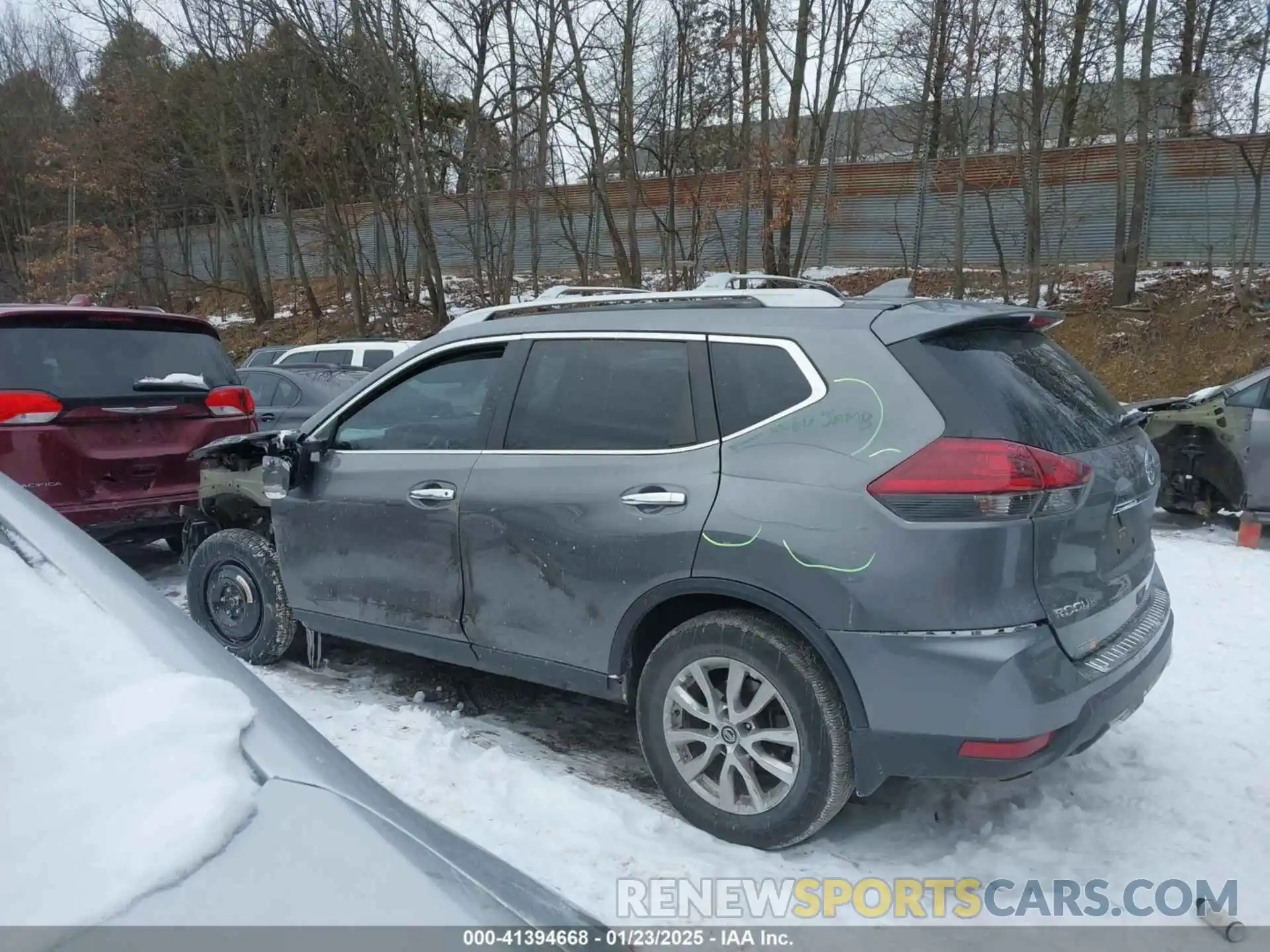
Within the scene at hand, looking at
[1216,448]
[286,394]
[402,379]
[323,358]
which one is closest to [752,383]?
[402,379]

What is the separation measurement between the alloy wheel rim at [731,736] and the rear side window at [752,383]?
0.83m

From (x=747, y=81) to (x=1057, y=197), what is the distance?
715cm

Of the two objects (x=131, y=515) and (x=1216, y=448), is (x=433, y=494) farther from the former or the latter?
(x=1216, y=448)

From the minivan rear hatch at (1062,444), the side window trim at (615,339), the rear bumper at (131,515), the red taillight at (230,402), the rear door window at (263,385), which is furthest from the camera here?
the rear door window at (263,385)

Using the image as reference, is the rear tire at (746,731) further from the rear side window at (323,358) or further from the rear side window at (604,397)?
the rear side window at (323,358)

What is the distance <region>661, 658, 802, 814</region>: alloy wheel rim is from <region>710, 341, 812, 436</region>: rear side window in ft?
2.73

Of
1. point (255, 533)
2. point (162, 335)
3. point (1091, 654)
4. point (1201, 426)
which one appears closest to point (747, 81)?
point (1201, 426)

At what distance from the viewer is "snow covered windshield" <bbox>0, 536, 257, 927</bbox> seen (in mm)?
1294

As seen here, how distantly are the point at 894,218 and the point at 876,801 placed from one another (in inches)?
813

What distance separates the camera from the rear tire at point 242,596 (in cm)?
478

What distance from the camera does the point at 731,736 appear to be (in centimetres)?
306

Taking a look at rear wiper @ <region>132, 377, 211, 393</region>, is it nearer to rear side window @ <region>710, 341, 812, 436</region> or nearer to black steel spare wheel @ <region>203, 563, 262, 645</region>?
black steel spare wheel @ <region>203, 563, 262, 645</region>

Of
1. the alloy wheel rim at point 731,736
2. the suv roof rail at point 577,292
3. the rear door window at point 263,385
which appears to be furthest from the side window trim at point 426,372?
the rear door window at point 263,385

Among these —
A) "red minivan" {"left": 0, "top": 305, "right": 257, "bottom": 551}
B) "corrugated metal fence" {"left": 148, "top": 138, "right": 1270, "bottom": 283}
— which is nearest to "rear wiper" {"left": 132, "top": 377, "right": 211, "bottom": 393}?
"red minivan" {"left": 0, "top": 305, "right": 257, "bottom": 551}
